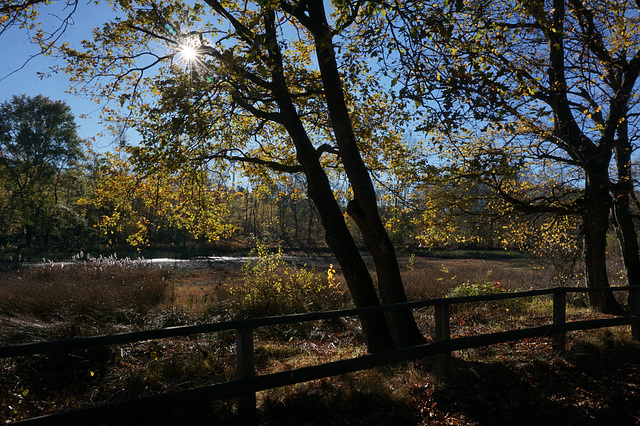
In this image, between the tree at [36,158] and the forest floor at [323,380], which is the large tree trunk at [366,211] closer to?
the forest floor at [323,380]

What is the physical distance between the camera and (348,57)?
770 centimetres

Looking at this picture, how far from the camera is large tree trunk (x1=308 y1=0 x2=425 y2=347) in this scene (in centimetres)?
732

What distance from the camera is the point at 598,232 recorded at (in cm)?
1187

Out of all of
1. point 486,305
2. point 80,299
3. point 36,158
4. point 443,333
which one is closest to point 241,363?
point 443,333

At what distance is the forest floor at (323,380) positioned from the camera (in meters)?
4.81

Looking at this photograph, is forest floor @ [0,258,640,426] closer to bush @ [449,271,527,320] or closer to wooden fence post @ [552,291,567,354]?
wooden fence post @ [552,291,567,354]

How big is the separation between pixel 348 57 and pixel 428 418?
593 centimetres

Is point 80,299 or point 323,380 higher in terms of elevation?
point 80,299

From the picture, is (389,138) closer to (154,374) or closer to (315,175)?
(315,175)

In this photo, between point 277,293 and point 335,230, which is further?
point 277,293

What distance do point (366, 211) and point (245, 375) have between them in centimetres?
400

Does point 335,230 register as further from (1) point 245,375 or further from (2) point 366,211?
(1) point 245,375

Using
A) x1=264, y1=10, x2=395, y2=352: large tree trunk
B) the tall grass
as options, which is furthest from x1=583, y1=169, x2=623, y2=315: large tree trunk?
the tall grass

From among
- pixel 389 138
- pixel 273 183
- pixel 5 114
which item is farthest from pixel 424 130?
pixel 5 114
